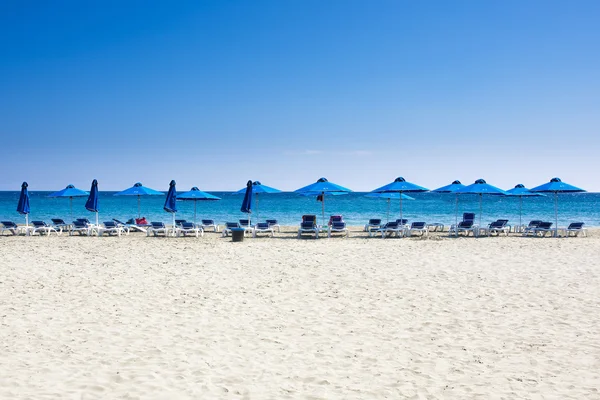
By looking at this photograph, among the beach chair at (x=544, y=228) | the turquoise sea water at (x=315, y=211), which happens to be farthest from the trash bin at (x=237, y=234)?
the turquoise sea water at (x=315, y=211)

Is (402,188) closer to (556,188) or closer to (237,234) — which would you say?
(556,188)

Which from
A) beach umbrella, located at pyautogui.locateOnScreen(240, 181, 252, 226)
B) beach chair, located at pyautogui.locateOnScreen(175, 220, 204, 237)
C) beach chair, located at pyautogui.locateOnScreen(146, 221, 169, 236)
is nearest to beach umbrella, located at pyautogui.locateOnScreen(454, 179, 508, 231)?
beach umbrella, located at pyautogui.locateOnScreen(240, 181, 252, 226)

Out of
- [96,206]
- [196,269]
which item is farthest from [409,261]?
[96,206]

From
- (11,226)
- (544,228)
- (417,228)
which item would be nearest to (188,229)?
(11,226)

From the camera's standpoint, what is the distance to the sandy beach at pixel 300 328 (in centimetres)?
452

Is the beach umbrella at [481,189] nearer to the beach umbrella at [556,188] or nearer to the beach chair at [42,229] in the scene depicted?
the beach umbrella at [556,188]

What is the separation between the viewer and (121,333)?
19.7 ft

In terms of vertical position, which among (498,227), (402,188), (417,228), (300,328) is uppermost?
(402,188)

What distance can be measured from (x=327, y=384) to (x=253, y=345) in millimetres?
1350

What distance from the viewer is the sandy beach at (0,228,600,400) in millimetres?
4516

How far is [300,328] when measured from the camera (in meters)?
6.27

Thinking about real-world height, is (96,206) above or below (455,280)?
above

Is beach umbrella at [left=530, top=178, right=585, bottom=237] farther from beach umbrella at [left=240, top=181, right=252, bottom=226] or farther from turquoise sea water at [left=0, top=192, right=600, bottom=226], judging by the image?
turquoise sea water at [left=0, top=192, right=600, bottom=226]

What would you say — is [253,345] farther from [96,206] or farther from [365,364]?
[96,206]
